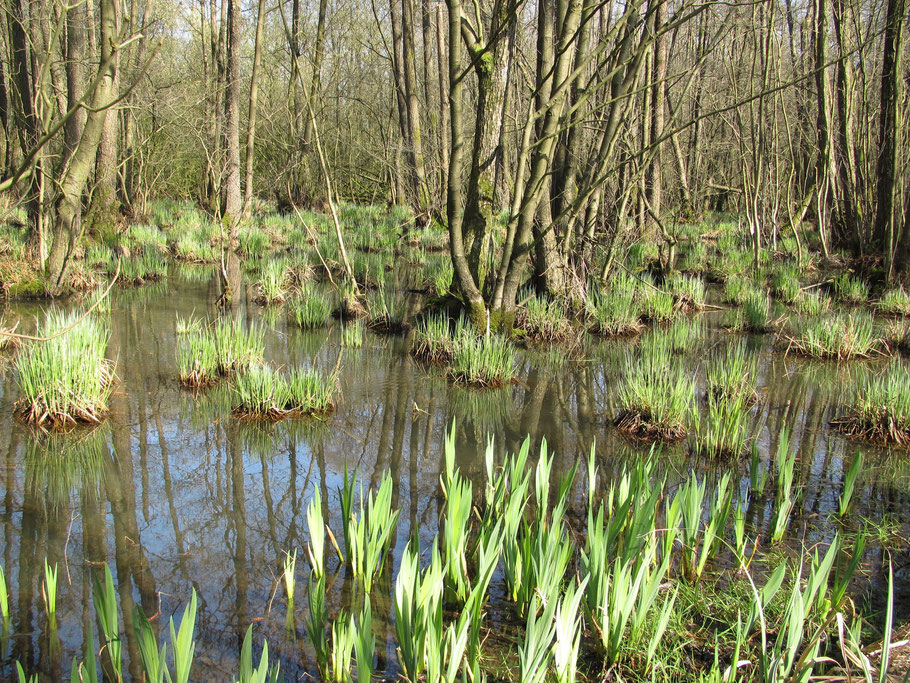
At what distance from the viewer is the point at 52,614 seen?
2.44m

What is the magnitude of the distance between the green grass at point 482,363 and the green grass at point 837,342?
126 inches

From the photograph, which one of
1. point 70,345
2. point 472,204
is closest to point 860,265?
point 472,204

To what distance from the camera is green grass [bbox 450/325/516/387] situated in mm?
6051

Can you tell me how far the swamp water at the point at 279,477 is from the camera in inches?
107

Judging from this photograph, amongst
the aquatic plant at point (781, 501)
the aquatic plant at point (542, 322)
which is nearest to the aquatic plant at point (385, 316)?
the aquatic plant at point (542, 322)

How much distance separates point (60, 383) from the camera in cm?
459

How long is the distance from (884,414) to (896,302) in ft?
16.1

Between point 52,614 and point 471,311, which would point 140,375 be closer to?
point 471,311

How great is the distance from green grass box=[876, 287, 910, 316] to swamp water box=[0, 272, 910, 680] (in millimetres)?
2583

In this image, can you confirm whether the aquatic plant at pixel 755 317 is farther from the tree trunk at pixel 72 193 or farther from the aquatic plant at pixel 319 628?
the tree trunk at pixel 72 193

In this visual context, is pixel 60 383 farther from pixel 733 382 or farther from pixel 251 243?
pixel 251 243

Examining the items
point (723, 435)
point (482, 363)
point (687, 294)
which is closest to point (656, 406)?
point (723, 435)

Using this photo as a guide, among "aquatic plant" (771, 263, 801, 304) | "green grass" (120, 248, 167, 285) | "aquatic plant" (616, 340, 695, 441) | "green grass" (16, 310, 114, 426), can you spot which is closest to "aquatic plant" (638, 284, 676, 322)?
"aquatic plant" (771, 263, 801, 304)

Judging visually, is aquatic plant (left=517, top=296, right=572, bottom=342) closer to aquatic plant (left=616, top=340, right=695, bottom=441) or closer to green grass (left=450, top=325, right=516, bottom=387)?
green grass (left=450, top=325, right=516, bottom=387)
